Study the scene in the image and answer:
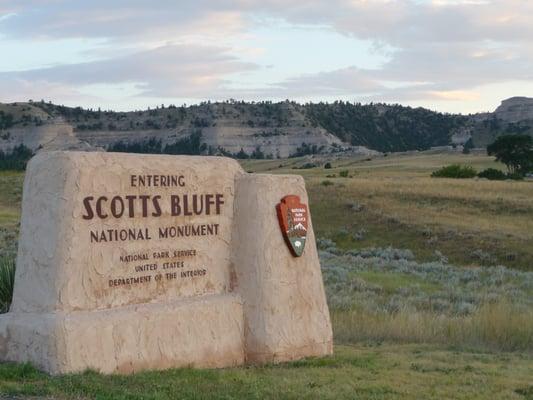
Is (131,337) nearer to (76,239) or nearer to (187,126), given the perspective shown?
(76,239)

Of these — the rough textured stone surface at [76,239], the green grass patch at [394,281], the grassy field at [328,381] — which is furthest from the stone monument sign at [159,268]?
the green grass patch at [394,281]

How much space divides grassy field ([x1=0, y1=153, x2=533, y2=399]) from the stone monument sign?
43cm

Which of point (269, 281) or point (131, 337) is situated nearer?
point (131, 337)

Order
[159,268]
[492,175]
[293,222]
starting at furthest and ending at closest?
[492,175]
[293,222]
[159,268]

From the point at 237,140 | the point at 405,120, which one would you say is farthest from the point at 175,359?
the point at 405,120

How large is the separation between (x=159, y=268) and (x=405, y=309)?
7.31 metres

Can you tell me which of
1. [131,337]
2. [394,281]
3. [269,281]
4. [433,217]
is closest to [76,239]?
[131,337]

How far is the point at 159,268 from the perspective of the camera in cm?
1004

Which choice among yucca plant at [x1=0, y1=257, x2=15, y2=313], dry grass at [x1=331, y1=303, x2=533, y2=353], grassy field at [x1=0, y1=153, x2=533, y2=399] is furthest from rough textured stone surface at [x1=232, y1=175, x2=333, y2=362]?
yucca plant at [x1=0, y1=257, x2=15, y2=313]

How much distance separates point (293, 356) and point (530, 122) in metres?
114

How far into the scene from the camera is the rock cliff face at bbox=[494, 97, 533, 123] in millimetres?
135750

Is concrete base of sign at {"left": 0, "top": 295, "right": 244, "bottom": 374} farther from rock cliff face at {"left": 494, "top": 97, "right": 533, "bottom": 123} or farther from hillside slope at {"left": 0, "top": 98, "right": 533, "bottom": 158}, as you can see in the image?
rock cliff face at {"left": 494, "top": 97, "right": 533, "bottom": 123}

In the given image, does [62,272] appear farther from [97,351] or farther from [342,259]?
[342,259]

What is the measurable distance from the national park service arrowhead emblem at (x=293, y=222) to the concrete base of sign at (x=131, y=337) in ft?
3.36
